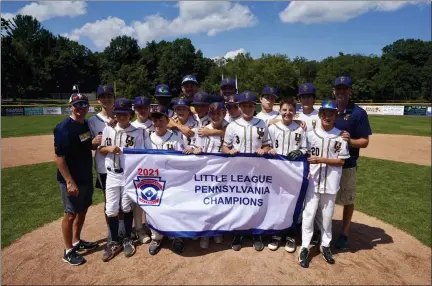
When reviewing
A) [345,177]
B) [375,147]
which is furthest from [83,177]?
[375,147]

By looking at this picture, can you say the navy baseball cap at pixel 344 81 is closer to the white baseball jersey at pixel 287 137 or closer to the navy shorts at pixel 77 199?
the white baseball jersey at pixel 287 137

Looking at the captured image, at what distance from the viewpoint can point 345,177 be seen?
504 centimetres

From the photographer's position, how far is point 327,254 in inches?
185

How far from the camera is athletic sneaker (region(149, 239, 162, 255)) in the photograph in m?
4.88

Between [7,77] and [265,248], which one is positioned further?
[7,77]

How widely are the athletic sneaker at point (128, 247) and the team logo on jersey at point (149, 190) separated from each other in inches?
27.7

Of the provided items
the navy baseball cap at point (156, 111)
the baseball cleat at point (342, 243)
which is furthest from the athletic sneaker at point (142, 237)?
the baseball cleat at point (342, 243)

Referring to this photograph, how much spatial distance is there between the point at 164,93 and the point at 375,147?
42.1ft

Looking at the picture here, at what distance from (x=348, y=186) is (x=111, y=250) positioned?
13.5 ft

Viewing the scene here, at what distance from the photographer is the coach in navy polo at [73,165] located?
4.50 metres

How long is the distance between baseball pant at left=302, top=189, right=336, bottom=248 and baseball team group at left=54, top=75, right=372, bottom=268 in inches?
0.6

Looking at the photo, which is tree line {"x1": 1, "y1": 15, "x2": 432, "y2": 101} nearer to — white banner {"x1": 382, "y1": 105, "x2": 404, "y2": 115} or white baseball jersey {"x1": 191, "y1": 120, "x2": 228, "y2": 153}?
white banner {"x1": 382, "y1": 105, "x2": 404, "y2": 115}

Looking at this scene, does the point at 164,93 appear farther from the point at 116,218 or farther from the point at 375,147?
the point at 375,147

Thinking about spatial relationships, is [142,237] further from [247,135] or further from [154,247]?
[247,135]
